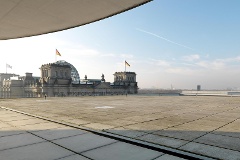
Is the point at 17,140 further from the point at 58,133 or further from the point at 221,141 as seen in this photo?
the point at 221,141

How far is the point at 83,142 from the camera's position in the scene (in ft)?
23.5

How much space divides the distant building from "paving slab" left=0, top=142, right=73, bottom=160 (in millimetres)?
93402

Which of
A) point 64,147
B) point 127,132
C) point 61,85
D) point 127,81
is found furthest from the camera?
point 127,81

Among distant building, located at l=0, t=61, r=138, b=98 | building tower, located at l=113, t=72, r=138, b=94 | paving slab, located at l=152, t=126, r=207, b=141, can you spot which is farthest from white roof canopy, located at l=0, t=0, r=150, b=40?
building tower, located at l=113, t=72, r=138, b=94

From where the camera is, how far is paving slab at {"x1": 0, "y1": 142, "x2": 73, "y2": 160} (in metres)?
5.68

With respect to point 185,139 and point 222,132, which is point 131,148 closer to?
point 185,139

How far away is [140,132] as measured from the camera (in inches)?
341

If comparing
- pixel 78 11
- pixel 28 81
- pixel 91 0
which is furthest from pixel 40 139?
pixel 28 81

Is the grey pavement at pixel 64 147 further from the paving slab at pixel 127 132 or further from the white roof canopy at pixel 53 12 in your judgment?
the white roof canopy at pixel 53 12

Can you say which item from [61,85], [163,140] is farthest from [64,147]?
[61,85]

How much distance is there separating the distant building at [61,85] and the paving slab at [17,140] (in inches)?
3615

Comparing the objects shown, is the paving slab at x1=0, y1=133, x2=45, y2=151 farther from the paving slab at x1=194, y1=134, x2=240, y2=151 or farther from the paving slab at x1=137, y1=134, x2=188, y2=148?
the paving slab at x1=194, y1=134, x2=240, y2=151

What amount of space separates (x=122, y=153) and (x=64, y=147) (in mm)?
1881

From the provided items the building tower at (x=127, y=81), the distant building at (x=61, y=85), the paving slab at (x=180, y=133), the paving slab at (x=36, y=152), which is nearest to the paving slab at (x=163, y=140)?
the paving slab at (x=180, y=133)
